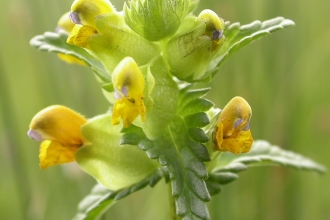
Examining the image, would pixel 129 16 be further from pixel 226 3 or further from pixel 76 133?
pixel 226 3

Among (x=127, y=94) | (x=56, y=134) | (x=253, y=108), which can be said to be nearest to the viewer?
(x=127, y=94)

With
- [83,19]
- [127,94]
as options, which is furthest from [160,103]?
[83,19]

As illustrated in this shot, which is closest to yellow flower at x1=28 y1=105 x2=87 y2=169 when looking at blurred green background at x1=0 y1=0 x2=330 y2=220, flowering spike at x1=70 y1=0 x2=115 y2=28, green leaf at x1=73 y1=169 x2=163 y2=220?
green leaf at x1=73 y1=169 x2=163 y2=220

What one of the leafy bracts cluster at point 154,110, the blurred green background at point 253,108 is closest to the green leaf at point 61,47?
the leafy bracts cluster at point 154,110

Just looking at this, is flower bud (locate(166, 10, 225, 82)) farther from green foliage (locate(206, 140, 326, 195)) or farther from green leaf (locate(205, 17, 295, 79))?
green foliage (locate(206, 140, 326, 195))

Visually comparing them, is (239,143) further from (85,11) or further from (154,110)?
(85,11)

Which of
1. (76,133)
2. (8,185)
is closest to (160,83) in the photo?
(76,133)
